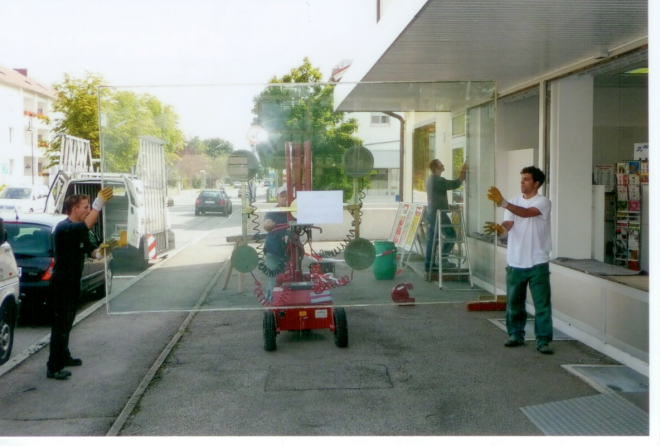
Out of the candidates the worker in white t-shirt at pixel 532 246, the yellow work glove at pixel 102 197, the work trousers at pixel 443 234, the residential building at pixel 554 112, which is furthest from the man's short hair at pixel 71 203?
the work trousers at pixel 443 234

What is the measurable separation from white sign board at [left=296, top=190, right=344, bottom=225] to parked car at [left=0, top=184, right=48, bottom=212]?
17.1 meters

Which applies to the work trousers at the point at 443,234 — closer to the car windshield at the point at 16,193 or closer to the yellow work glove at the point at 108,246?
the yellow work glove at the point at 108,246

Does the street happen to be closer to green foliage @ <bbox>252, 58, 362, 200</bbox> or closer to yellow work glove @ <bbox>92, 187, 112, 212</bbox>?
green foliage @ <bbox>252, 58, 362, 200</bbox>

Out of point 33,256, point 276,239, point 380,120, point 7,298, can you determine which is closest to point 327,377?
point 276,239

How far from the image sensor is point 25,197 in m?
23.4

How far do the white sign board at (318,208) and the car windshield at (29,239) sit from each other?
12.7 feet

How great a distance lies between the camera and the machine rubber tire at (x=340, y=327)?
733cm

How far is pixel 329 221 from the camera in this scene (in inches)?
268

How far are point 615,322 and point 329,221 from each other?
2842 millimetres

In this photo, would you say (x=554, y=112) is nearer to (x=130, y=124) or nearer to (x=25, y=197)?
(x=130, y=124)

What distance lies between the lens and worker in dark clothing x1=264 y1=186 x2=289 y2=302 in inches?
271

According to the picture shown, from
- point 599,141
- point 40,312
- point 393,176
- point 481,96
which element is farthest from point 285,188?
point 599,141

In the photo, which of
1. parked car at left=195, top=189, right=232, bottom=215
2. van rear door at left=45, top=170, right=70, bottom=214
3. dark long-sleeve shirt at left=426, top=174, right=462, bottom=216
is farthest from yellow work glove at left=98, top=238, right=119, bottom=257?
parked car at left=195, top=189, right=232, bottom=215

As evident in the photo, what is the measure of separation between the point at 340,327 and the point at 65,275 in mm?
2711
